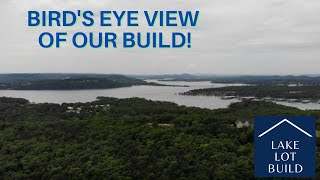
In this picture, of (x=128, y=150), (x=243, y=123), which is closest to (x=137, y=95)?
(x=243, y=123)

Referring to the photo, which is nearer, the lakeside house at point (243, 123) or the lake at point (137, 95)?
the lakeside house at point (243, 123)

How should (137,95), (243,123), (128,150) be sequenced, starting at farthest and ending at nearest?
(137,95), (243,123), (128,150)

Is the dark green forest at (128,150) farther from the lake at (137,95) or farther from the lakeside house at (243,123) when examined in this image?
the lake at (137,95)

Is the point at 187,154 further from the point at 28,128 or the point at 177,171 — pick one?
the point at 28,128

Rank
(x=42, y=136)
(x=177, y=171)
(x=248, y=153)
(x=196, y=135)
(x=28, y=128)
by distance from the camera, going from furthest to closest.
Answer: (x=28, y=128) < (x=42, y=136) < (x=196, y=135) < (x=248, y=153) < (x=177, y=171)

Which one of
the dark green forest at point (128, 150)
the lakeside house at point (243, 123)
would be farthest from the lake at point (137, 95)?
the dark green forest at point (128, 150)

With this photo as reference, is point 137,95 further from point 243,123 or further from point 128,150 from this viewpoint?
point 128,150

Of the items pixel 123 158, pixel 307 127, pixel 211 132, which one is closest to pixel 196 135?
pixel 211 132

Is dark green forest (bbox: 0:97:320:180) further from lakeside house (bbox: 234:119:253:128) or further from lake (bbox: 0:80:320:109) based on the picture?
lake (bbox: 0:80:320:109)
